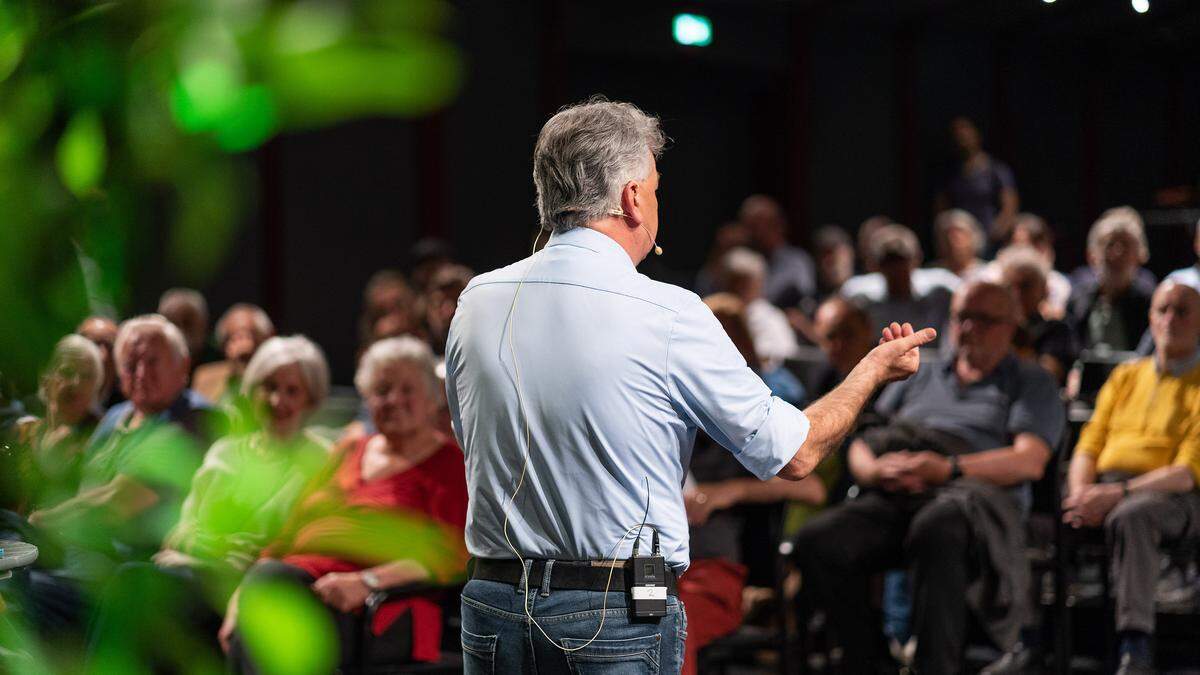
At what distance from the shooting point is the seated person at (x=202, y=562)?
50cm

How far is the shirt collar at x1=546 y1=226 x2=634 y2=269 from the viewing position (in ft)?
6.06

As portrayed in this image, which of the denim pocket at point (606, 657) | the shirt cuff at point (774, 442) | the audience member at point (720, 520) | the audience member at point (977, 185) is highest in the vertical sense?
the audience member at point (977, 185)

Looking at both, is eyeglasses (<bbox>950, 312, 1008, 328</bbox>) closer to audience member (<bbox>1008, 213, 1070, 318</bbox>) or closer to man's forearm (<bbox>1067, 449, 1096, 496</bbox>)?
man's forearm (<bbox>1067, 449, 1096, 496</bbox>)

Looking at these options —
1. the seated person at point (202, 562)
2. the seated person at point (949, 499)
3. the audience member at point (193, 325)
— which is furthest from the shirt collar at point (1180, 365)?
the seated person at point (202, 562)

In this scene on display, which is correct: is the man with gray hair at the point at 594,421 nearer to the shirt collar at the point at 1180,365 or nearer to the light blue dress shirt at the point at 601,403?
→ the light blue dress shirt at the point at 601,403

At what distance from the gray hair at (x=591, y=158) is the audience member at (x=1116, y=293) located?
181 inches

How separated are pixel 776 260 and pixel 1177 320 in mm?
3890

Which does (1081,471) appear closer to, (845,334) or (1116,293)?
(845,334)

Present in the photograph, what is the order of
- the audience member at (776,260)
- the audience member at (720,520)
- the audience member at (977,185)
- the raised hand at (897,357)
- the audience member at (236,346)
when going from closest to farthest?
the raised hand at (897,357) → the audience member at (720,520) → the audience member at (236,346) → the audience member at (776,260) → the audience member at (977,185)

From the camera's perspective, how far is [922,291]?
6578mm

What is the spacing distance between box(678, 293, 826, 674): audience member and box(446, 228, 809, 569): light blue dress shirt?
1.53m

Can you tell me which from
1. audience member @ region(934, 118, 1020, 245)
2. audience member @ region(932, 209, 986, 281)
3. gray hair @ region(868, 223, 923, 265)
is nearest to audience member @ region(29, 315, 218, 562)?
gray hair @ region(868, 223, 923, 265)

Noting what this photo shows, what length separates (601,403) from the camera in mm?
1778

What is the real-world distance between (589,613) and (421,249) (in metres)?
5.81
